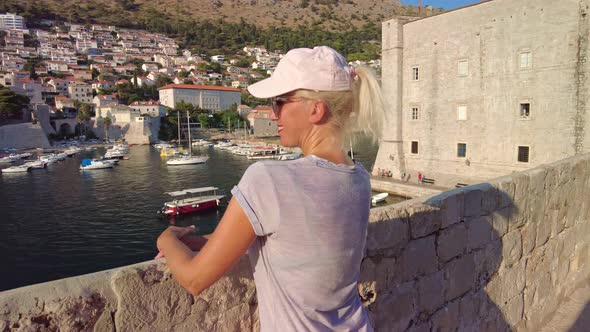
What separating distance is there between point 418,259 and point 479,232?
688 mm

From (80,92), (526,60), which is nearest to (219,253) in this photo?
(526,60)

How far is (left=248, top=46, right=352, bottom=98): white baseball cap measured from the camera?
1061 mm

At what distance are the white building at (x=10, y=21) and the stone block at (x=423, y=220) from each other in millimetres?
156518

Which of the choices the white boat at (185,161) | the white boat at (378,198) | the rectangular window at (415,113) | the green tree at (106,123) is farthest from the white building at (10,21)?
the white boat at (378,198)

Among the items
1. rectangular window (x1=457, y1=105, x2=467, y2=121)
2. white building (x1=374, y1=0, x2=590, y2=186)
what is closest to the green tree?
white building (x1=374, y1=0, x2=590, y2=186)

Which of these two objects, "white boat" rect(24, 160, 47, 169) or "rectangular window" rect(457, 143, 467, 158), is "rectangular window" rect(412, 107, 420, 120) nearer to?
"rectangular window" rect(457, 143, 467, 158)

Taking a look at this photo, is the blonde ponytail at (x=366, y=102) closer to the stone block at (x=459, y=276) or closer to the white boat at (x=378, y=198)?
the stone block at (x=459, y=276)

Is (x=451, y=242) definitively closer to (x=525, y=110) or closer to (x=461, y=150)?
(x=525, y=110)

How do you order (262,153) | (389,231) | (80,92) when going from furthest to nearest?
1. (80,92)
2. (262,153)
3. (389,231)

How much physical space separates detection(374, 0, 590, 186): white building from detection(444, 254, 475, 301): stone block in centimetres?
1375

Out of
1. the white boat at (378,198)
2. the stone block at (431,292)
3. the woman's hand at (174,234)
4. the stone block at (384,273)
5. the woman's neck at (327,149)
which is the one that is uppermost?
the woman's neck at (327,149)

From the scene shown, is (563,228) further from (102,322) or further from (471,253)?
(102,322)

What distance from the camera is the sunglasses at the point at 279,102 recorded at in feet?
3.67

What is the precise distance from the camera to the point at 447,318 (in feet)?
8.41
